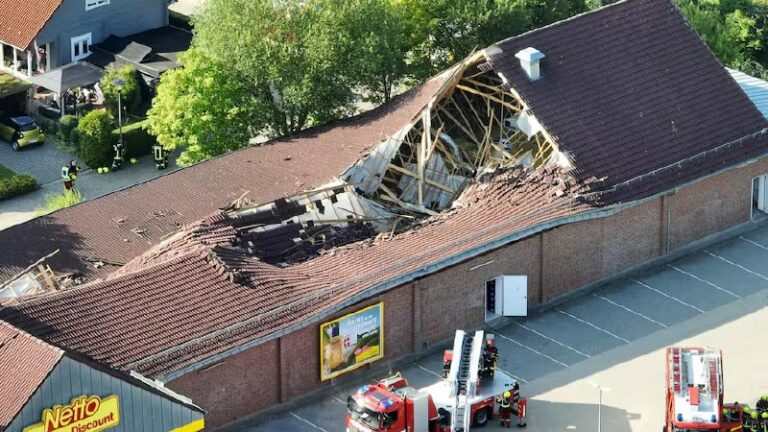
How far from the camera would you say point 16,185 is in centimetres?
8012

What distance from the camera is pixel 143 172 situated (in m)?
82.8

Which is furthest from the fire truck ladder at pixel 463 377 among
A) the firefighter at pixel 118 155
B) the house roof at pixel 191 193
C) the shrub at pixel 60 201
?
the firefighter at pixel 118 155

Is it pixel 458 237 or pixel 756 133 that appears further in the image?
pixel 756 133

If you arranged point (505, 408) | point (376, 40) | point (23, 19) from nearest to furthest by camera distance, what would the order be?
point (505, 408) → point (376, 40) → point (23, 19)

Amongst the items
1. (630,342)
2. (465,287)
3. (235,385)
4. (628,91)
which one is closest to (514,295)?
(465,287)

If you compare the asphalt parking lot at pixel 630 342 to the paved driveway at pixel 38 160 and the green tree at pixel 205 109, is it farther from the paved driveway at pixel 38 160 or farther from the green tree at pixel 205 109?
the paved driveway at pixel 38 160

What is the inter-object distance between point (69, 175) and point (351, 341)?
22911mm

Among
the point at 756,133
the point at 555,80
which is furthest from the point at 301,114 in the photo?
the point at 756,133

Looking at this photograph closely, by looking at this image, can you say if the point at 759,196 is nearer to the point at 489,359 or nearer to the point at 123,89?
the point at 489,359

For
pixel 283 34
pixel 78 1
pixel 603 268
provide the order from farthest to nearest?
1. pixel 78 1
2. pixel 283 34
3. pixel 603 268

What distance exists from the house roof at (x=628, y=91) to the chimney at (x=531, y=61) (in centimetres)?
20

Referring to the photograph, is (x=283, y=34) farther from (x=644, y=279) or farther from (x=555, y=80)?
(x=644, y=279)

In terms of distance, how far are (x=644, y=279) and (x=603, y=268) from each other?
1673mm

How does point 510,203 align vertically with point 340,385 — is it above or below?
above
